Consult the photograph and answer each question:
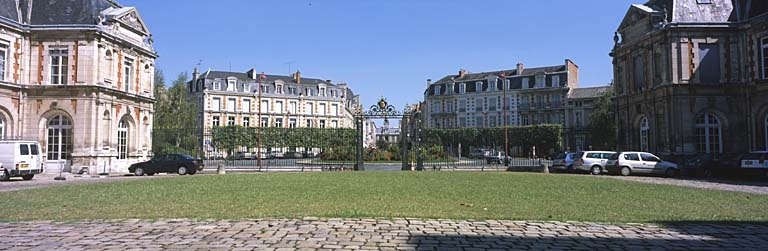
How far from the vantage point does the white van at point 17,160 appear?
18.5 m

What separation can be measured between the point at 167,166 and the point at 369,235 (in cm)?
2009

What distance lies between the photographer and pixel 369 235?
5.95 meters

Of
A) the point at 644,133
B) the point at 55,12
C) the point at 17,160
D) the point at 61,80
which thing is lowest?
the point at 17,160

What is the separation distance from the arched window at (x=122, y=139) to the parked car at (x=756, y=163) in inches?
1049

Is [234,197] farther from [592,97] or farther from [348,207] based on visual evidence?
[592,97]

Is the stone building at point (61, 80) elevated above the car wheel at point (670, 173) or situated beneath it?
elevated above

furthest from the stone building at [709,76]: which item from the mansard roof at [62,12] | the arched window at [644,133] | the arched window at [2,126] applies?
the arched window at [2,126]

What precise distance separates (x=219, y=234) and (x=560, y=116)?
55.5 meters

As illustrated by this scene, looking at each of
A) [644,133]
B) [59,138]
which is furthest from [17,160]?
[644,133]

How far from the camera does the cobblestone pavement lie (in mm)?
5434

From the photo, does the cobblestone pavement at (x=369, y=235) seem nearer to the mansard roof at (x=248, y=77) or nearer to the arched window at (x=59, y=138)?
the arched window at (x=59, y=138)

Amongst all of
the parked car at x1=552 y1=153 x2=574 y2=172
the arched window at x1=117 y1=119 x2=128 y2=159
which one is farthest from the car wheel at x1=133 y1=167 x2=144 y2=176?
the parked car at x1=552 y1=153 x2=574 y2=172

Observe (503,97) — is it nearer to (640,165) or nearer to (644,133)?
(644,133)

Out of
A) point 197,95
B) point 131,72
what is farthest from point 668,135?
point 197,95
